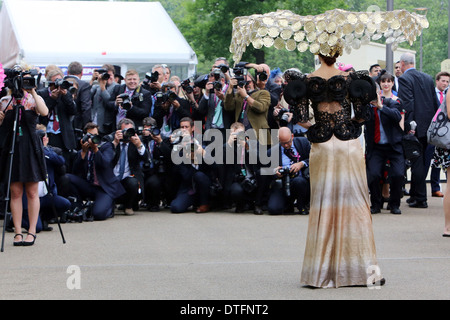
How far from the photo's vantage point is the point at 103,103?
14750mm

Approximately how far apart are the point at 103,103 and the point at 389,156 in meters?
4.78

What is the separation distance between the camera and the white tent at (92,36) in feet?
66.8

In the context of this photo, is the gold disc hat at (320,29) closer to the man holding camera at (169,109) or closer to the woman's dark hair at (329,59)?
the woman's dark hair at (329,59)

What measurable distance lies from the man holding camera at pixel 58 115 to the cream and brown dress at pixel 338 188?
6414mm

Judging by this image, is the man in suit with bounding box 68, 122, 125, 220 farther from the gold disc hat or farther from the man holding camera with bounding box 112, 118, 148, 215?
the gold disc hat

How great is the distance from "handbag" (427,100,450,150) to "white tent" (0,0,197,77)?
10.6 m

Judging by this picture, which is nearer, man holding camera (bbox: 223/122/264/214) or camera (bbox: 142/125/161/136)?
man holding camera (bbox: 223/122/264/214)

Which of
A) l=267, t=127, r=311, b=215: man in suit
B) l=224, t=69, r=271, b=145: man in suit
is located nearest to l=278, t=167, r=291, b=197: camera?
l=267, t=127, r=311, b=215: man in suit

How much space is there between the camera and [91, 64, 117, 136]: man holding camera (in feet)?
48.2

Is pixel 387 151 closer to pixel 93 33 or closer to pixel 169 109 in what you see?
pixel 169 109

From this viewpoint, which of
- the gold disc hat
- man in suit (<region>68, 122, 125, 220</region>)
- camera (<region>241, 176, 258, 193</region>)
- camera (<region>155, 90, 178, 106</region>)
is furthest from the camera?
camera (<region>155, 90, 178, 106</region>)

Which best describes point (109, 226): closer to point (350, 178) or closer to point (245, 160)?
point (245, 160)

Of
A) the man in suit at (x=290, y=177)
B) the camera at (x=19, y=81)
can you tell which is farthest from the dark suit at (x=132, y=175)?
the camera at (x=19, y=81)

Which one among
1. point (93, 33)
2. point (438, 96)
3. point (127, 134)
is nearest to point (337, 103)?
point (127, 134)
